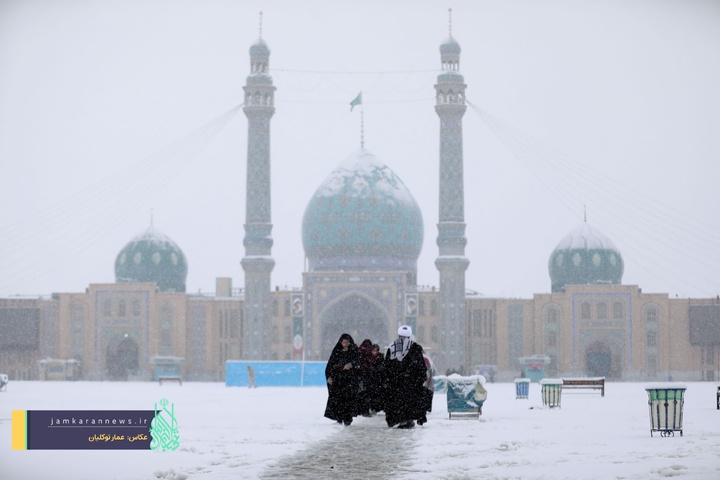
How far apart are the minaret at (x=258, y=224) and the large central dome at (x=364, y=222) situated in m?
3.57

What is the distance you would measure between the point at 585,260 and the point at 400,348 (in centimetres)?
3726

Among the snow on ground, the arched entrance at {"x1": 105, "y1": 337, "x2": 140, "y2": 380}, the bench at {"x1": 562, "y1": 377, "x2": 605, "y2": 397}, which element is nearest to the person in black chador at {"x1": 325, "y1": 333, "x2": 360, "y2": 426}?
the snow on ground

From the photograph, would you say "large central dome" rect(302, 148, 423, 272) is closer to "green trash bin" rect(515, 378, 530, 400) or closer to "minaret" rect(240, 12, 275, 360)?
"minaret" rect(240, 12, 275, 360)

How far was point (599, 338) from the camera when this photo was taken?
5000cm

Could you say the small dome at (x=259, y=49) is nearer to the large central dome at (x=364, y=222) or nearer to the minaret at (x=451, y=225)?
the large central dome at (x=364, y=222)

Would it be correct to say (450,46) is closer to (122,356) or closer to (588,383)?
(122,356)

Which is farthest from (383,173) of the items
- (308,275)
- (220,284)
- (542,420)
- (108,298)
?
(542,420)

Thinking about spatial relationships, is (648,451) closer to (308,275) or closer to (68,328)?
(308,275)

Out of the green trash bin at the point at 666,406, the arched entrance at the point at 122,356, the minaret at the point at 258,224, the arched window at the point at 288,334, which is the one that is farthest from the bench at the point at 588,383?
the arched entrance at the point at 122,356

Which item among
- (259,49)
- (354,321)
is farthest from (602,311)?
(259,49)

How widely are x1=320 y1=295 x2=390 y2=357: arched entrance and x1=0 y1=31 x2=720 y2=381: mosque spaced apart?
54 mm

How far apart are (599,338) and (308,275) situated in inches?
455

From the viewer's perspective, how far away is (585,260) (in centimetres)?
5194

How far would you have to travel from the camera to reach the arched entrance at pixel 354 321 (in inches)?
1972
